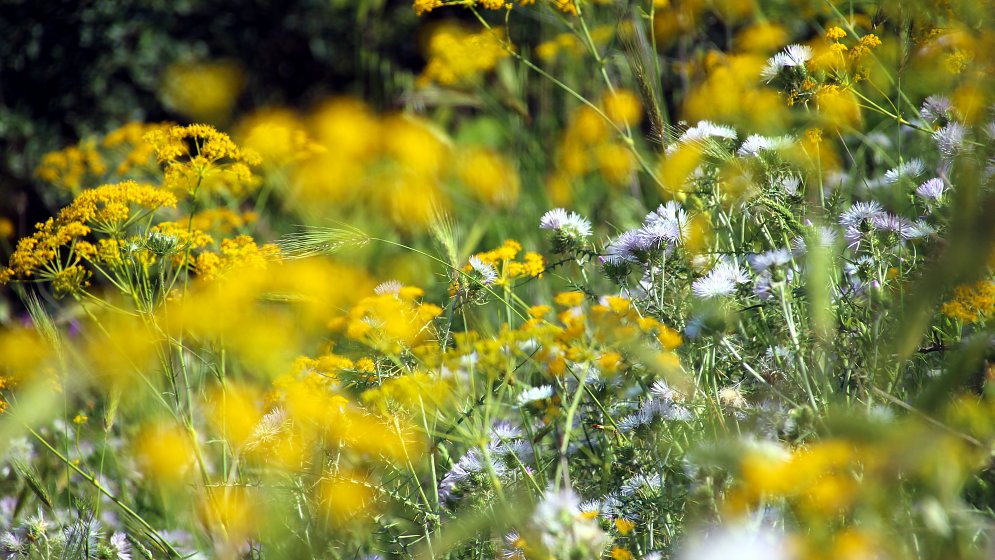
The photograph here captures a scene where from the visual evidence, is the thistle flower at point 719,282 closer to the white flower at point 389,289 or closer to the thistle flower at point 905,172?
the thistle flower at point 905,172

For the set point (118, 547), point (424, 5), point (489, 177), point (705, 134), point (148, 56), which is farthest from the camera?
point (148, 56)

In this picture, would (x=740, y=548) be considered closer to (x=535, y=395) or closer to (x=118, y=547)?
(x=535, y=395)

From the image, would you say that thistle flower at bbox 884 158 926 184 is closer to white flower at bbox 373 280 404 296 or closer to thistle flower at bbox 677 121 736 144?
thistle flower at bbox 677 121 736 144

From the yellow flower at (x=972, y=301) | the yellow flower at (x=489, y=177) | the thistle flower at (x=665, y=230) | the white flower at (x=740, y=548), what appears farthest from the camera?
the yellow flower at (x=489, y=177)

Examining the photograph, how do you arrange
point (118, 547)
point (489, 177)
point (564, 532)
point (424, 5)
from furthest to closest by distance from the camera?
point (489, 177) → point (424, 5) → point (118, 547) → point (564, 532)

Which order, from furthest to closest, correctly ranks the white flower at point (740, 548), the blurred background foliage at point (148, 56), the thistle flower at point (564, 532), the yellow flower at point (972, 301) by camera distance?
the blurred background foliage at point (148, 56) → the yellow flower at point (972, 301) → the thistle flower at point (564, 532) → the white flower at point (740, 548)

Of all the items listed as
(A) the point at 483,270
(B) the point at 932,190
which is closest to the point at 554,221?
(A) the point at 483,270

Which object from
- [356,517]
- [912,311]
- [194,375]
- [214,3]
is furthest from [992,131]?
[214,3]

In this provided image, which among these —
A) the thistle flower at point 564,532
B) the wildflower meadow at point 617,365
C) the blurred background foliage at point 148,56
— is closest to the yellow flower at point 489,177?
the blurred background foliage at point 148,56

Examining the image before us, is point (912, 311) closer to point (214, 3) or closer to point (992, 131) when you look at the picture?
point (992, 131)

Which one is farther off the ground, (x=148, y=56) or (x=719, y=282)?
(x=148, y=56)

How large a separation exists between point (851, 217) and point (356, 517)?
111 centimetres

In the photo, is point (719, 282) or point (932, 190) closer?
point (719, 282)

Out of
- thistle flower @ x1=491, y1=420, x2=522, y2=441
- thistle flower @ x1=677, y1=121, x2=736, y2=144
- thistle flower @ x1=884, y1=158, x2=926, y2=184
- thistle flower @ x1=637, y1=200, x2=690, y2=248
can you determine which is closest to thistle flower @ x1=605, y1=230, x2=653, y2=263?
thistle flower @ x1=637, y1=200, x2=690, y2=248
